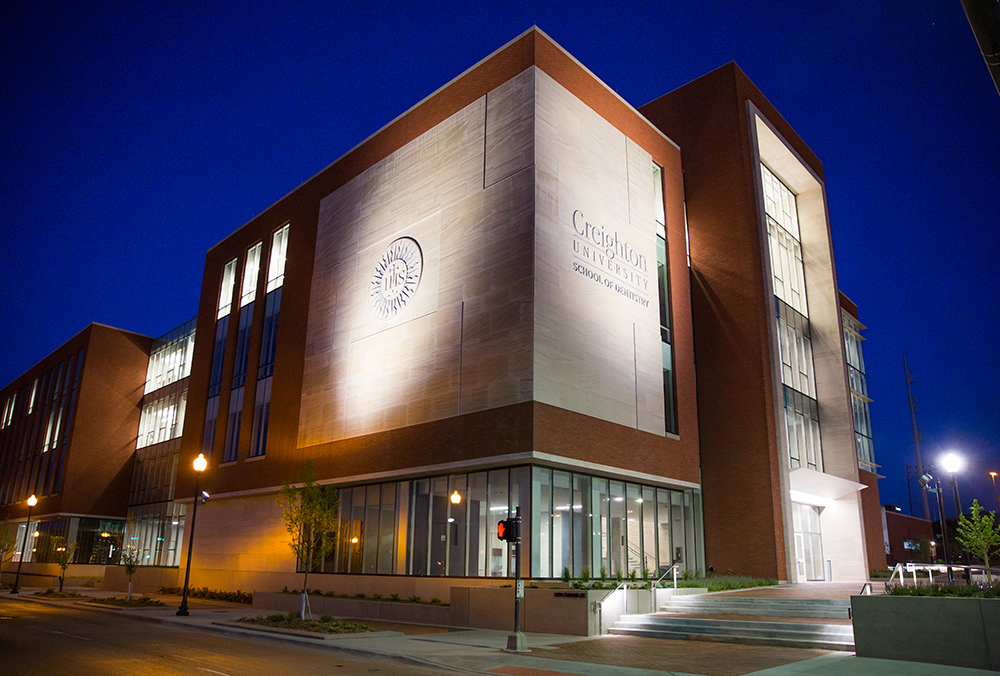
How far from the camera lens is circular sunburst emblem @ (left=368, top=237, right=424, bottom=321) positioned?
1334 inches

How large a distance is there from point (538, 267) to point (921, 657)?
17665 mm

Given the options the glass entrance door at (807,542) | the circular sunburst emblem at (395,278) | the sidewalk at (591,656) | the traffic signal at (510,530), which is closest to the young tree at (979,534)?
the sidewalk at (591,656)

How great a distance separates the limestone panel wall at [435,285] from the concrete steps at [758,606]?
29.8 feet

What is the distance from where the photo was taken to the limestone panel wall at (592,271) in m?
28.5

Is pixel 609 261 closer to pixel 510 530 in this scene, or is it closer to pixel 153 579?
pixel 510 530

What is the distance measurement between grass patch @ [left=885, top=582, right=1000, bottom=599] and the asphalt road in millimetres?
10560

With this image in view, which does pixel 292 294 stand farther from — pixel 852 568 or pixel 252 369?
pixel 852 568

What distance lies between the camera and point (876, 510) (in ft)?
162

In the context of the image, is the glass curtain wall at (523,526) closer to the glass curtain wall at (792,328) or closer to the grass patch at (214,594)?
the grass patch at (214,594)

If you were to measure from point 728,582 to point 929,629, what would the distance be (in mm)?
15280

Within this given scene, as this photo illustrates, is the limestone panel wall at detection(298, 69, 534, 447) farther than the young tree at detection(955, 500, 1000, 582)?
Yes

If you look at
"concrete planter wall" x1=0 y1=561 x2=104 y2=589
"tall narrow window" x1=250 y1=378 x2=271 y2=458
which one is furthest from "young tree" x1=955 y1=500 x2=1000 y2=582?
"concrete planter wall" x1=0 y1=561 x2=104 y2=589

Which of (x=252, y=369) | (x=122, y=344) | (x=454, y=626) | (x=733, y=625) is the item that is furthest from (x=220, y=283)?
(x=733, y=625)

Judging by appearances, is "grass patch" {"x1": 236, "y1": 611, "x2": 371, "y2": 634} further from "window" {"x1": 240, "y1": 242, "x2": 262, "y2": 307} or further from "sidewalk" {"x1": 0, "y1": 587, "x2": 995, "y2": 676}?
"window" {"x1": 240, "y1": 242, "x2": 262, "y2": 307}
